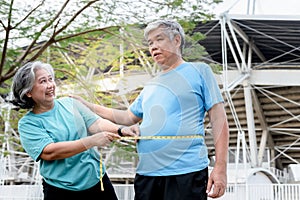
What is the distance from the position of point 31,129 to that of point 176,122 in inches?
27.4

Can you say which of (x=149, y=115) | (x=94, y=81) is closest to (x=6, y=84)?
(x=94, y=81)

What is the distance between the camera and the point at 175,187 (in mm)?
1926

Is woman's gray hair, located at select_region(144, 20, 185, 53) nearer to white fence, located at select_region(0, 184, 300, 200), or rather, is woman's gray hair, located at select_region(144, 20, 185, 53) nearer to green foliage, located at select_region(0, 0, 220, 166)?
green foliage, located at select_region(0, 0, 220, 166)

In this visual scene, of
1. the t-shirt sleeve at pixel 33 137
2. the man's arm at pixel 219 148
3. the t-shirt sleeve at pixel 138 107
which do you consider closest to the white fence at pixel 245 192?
the t-shirt sleeve at pixel 33 137

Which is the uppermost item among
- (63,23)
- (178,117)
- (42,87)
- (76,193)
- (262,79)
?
(262,79)

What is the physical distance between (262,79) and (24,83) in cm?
1428

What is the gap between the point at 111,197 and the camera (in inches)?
92.4

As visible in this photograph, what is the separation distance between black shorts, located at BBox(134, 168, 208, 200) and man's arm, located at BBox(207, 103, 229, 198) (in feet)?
0.12

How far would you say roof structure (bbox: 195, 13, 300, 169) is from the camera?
14.8m

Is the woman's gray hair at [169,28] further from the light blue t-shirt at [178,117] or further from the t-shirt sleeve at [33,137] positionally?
the t-shirt sleeve at [33,137]

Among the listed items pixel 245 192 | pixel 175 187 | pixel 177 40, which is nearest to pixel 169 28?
pixel 177 40

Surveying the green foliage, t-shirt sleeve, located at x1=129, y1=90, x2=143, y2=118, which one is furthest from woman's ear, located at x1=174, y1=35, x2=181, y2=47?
the green foliage

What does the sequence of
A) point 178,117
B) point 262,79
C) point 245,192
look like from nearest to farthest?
1. point 178,117
2. point 245,192
3. point 262,79

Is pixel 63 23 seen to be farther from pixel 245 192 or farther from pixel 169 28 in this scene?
pixel 245 192
